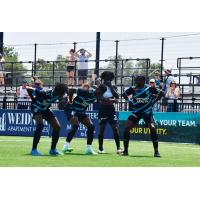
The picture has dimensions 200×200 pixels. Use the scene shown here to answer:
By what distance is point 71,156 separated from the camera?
61.0ft

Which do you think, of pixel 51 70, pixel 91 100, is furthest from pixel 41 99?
pixel 51 70

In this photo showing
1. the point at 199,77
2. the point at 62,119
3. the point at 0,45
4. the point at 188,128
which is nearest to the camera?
the point at 188,128

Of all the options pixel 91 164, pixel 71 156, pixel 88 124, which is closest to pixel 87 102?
pixel 88 124

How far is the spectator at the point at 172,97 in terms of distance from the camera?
93.2ft

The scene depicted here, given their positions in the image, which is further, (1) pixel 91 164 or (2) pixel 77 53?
(2) pixel 77 53

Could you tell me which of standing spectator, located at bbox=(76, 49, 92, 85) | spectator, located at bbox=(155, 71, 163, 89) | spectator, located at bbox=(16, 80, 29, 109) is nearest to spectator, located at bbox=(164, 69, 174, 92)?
spectator, located at bbox=(155, 71, 163, 89)

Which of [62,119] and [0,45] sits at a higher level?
[0,45]

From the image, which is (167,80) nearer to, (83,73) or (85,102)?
(83,73)

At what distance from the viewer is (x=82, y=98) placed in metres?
19.5

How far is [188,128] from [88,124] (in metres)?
9.01

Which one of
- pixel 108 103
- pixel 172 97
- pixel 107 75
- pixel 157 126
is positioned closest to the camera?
pixel 107 75

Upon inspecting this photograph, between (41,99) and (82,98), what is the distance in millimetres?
1359

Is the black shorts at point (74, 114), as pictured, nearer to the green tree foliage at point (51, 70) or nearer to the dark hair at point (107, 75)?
the dark hair at point (107, 75)

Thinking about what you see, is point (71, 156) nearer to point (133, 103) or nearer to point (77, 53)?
point (133, 103)
